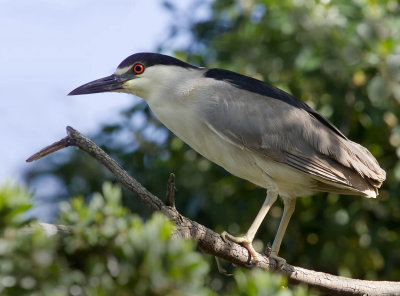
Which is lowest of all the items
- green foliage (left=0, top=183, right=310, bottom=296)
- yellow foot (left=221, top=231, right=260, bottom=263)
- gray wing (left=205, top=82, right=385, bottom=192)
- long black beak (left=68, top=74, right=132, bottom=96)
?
yellow foot (left=221, top=231, right=260, bottom=263)

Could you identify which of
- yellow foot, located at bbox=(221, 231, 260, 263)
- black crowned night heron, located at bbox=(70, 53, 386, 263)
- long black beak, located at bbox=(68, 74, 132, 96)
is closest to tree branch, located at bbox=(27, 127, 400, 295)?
yellow foot, located at bbox=(221, 231, 260, 263)

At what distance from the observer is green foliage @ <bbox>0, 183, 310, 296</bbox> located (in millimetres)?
1465

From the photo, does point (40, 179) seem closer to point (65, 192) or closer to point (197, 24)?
point (65, 192)

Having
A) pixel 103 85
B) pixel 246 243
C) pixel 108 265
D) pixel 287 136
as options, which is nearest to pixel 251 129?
pixel 287 136

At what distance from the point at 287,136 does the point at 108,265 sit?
8.94ft

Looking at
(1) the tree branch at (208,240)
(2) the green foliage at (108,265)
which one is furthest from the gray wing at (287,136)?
(2) the green foliage at (108,265)

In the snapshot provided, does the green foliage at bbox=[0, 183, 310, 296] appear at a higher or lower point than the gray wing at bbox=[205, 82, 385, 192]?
higher

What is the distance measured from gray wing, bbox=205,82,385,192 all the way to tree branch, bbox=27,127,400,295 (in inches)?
28.5

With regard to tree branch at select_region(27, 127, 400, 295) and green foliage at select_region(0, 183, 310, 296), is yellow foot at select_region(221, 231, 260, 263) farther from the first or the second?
green foliage at select_region(0, 183, 310, 296)

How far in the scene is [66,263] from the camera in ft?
5.10

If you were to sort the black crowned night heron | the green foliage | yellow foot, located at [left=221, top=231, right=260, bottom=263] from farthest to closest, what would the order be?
A: the black crowned night heron, yellow foot, located at [left=221, top=231, right=260, bottom=263], the green foliage

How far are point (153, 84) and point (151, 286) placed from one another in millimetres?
2795

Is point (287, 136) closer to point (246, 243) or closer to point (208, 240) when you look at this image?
point (246, 243)

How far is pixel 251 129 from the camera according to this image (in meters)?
4.04
